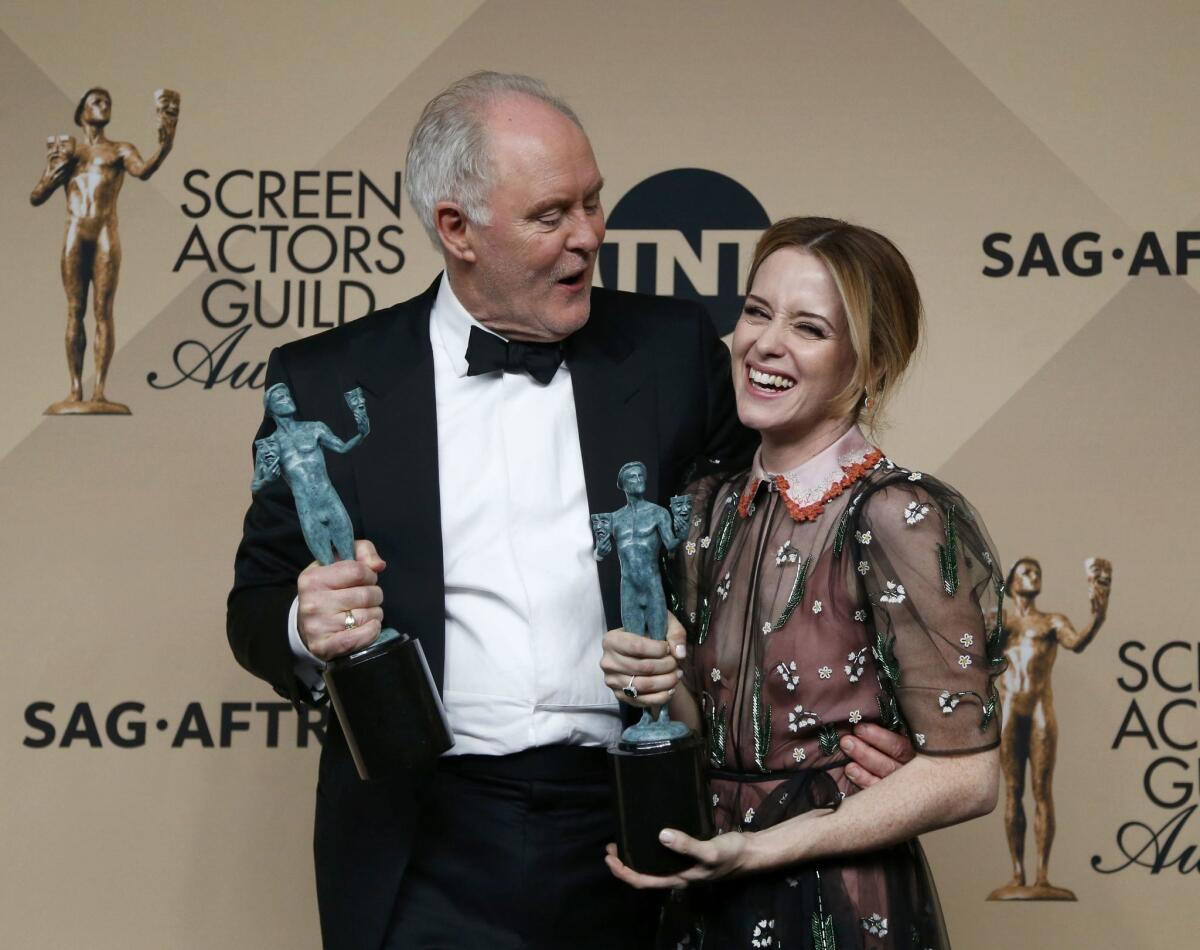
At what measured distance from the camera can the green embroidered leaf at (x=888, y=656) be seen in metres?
1.72

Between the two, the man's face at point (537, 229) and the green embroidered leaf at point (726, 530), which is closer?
the green embroidered leaf at point (726, 530)

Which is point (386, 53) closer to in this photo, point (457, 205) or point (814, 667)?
point (457, 205)

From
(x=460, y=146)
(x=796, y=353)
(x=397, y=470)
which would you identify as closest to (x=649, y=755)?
(x=796, y=353)

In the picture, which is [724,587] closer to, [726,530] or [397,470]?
[726,530]

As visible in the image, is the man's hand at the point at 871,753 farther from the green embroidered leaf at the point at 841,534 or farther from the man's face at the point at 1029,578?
the man's face at the point at 1029,578

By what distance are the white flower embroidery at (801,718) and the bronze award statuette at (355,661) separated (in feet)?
1.36

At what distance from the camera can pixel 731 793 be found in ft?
5.92

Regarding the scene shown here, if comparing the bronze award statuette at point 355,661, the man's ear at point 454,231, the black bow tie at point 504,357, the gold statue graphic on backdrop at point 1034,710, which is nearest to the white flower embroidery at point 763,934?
the bronze award statuette at point 355,661

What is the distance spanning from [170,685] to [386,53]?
1.47m

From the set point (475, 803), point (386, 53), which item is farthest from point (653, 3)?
point (475, 803)

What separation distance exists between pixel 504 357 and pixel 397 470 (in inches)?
9.0

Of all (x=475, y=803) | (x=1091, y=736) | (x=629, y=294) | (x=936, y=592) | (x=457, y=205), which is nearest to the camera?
(x=936, y=592)

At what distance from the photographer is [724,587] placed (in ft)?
6.00

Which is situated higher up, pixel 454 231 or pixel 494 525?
pixel 454 231
